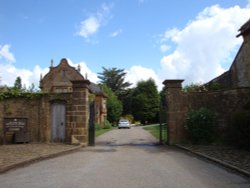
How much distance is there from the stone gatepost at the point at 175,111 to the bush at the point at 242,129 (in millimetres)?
3180

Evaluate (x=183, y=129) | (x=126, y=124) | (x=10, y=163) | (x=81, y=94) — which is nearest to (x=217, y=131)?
(x=183, y=129)

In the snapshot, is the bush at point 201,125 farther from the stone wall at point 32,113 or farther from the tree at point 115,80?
the tree at point 115,80

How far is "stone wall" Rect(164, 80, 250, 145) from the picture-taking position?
1733cm

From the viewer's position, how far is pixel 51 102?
60.7 ft

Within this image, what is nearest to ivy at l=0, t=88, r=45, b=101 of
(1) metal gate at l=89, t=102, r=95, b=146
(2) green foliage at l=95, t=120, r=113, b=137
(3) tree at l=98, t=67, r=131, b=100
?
(1) metal gate at l=89, t=102, r=95, b=146

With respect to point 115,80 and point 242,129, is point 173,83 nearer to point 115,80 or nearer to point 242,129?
point 242,129

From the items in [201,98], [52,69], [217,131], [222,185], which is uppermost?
[52,69]

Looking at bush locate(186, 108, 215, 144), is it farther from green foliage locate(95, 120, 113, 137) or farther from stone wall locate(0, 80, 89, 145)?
green foliage locate(95, 120, 113, 137)

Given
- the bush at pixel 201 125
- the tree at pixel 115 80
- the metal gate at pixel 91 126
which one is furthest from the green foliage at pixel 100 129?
the tree at pixel 115 80

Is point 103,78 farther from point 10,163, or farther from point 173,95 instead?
point 10,163

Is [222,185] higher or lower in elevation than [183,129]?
lower

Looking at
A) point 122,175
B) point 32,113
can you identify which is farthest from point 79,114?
point 122,175

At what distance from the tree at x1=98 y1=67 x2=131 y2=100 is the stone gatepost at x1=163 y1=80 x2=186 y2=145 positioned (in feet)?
256

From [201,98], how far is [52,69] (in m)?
38.6
